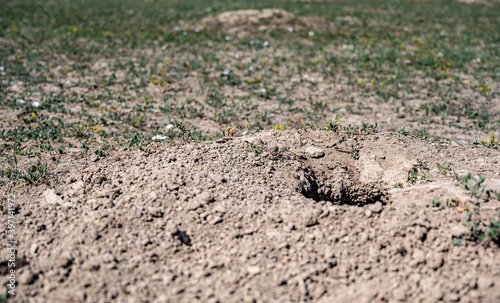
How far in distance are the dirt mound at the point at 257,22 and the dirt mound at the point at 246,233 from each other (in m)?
8.15

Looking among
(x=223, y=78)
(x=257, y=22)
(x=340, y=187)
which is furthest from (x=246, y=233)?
(x=257, y=22)

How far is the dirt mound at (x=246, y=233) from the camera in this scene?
2621mm

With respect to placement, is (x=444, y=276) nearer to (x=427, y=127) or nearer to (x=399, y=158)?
(x=399, y=158)

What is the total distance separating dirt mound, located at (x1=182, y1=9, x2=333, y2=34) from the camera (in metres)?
11.4

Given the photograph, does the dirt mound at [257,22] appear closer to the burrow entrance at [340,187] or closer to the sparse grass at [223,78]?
the sparse grass at [223,78]

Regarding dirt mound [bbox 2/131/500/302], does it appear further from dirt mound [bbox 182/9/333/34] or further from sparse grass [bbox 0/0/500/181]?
dirt mound [bbox 182/9/333/34]

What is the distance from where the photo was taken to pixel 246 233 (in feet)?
10.0

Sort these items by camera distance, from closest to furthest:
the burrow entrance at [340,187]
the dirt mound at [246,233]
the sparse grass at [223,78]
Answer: the dirt mound at [246,233] → the burrow entrance at [340,187] → the sparse grass at [223,78]

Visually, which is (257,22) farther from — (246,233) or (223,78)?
(246,233)

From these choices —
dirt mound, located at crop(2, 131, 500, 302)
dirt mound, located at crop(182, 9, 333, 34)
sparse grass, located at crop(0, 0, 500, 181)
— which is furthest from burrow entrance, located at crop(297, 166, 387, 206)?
dirt mound, located at crop(182, 9, 333, 34)

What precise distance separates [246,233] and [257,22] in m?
9.75

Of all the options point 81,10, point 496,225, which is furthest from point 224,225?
point 81,10

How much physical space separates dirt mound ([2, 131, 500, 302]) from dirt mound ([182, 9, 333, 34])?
26.7ft

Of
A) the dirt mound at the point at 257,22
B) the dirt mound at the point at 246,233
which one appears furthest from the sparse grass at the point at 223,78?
the dirt mound at the point at 246,233
